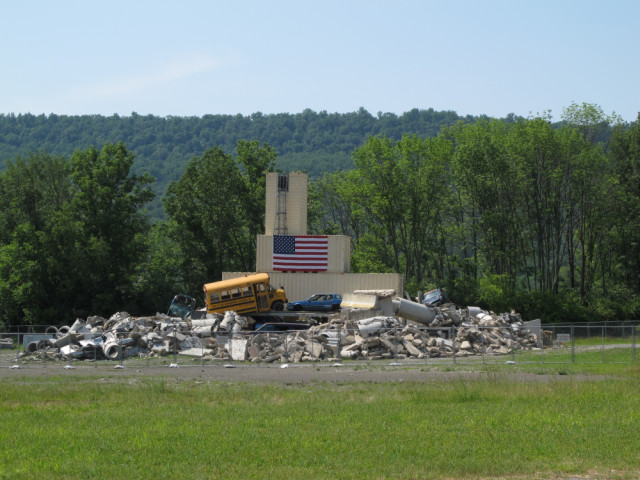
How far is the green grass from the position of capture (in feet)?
41.4

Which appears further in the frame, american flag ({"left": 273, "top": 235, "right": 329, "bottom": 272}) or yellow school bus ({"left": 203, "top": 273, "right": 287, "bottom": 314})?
american flag ({"left": 273, "top": 235, "right": 329, "bottom": 272})

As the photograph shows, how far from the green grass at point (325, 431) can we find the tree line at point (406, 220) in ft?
135

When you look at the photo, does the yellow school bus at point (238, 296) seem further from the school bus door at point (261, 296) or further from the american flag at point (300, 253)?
the american flag at point (300, 253)

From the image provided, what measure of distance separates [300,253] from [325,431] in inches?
1422

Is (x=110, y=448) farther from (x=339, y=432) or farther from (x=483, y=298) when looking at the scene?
(x=483, y=298)

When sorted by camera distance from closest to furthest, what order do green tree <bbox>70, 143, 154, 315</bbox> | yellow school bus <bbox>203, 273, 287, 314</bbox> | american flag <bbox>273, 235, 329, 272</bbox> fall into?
yellow school bus <bbox>203, 273, 287, 314</bbox> < american flag <bbox>273, 235, 329, 272</bbox> < green tree <bbox>70, 143, 154, 315</bbox>

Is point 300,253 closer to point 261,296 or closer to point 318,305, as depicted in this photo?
point 318,305

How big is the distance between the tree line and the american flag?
1773 centimetres

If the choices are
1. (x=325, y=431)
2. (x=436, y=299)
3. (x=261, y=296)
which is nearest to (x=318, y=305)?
(x=261, y=296)

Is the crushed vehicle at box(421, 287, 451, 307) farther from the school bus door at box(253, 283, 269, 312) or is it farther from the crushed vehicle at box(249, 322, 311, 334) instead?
the school bus door at box(253, 283, 269, 312)

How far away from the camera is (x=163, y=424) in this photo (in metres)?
16.5

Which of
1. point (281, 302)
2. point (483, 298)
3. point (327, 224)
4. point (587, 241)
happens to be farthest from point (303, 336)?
point (327, 224)

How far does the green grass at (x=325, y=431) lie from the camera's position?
12.6 meters

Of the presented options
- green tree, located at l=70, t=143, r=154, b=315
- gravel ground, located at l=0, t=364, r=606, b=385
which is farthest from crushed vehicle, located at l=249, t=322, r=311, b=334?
green tree, located at l=70, t=143, r=154, b=315
